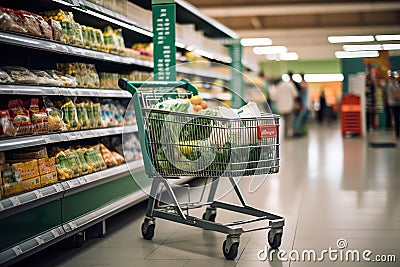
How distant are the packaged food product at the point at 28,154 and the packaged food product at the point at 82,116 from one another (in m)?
0.62

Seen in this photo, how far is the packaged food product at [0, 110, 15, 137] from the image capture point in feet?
11.1

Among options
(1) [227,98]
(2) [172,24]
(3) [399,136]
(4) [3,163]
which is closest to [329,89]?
(3) [399,136]

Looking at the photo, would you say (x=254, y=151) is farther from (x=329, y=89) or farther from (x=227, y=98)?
(x=329, y=89)

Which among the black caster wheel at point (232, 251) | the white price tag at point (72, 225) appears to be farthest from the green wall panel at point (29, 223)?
the black caster wheel at point (232, 251)

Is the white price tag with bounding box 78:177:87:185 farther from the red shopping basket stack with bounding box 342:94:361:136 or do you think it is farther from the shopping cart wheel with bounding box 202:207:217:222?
the red shopping basket stack with bounding box 342:94:361:136

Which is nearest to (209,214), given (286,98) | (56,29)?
(56,29)

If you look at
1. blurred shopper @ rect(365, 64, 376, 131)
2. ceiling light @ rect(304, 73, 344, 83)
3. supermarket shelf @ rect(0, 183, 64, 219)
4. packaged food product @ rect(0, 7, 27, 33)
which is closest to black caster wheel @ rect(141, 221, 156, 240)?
supermarket shelf @ rect(0, 183, 64, 219)

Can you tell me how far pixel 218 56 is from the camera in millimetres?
9414

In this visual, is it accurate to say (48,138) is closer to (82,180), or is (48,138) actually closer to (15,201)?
(82,180)

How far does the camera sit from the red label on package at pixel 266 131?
12.4ft

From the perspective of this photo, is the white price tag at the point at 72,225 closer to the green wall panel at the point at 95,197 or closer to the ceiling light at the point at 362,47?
the green wall panel at the point at 95,197

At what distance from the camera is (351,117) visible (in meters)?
15.6

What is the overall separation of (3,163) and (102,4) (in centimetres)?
188

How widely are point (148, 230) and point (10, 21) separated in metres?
1.74
